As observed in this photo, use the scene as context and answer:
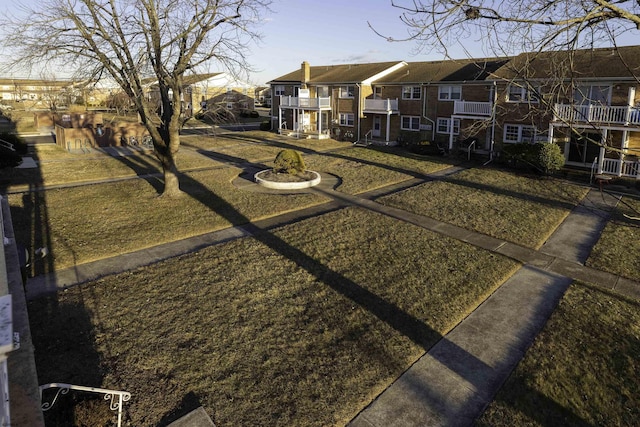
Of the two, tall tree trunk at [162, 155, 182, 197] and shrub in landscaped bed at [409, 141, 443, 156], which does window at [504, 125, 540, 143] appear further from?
tall tree trunk at [162, 155, 182, 197]

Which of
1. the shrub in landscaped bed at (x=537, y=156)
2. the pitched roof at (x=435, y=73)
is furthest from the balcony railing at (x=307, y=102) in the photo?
the shrub in landscaped bed at (x=537, y=156)

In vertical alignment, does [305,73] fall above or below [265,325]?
above

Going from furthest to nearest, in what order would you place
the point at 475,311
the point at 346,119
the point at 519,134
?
1. the point at 346,119
2. the point at 519,134
3. the point at 475,311

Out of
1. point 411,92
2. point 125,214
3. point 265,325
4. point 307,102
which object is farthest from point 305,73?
point 265,325

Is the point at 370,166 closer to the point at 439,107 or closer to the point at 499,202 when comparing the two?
the point at 499,202

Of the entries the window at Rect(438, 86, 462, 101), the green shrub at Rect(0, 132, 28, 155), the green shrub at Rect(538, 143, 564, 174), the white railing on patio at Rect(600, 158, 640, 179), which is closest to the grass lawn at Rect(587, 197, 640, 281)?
the green shrub at Rect(538, 143, 564, 174)

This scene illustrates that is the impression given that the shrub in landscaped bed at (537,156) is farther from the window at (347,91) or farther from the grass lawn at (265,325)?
the window at (347,91)
